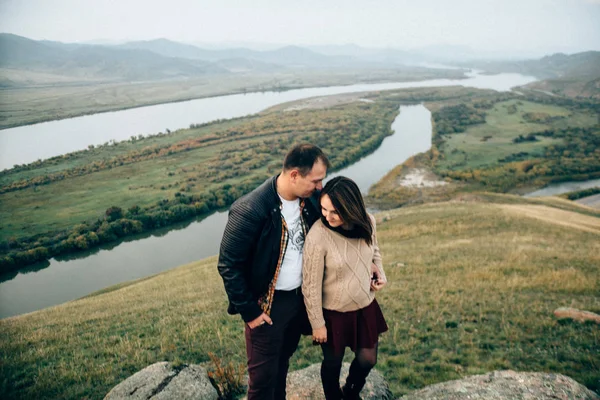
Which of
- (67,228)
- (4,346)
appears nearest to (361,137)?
(67,228)

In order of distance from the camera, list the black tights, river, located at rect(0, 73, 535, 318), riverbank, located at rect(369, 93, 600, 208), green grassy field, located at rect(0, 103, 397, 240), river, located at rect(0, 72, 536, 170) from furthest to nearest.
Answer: river, located at rect(0, 72, 536, 170), riverbank, located at rect(369, 93, 600, 208), green grassy field, located at rect(0, 103, 397, 240), river, located at rect(0, 73, 535, 318), the black tights

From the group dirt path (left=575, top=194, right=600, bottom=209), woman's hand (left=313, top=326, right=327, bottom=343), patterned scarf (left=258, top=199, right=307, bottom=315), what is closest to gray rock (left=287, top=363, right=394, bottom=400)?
woman's hand (left=313, top=326, right=327, bottom=343)

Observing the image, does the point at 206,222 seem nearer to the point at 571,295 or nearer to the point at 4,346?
the point at 4,346

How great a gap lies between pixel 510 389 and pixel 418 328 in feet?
12.9

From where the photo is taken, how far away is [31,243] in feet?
113

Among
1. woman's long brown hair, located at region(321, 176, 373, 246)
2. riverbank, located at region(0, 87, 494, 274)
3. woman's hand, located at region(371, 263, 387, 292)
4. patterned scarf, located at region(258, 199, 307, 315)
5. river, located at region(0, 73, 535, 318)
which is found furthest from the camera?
riverbank, located at region(0, 87, 494, 274)

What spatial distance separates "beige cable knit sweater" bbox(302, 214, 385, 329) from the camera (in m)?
3.49

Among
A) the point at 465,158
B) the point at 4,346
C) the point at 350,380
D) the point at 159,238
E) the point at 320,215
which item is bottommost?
the point at 159,238

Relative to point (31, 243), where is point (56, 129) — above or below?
above

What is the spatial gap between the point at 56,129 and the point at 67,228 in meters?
70.4

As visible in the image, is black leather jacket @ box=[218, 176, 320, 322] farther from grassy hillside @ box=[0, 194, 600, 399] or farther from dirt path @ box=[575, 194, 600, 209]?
dirt path @ box=[575, 194, 600, 209]

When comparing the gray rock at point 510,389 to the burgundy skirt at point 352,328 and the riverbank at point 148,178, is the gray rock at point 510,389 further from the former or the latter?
the riverbank at point 148,178

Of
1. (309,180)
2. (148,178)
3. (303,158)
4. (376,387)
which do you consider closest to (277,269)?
(309,180)

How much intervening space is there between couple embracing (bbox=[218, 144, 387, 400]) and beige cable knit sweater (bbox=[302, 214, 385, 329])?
0.4 inches
